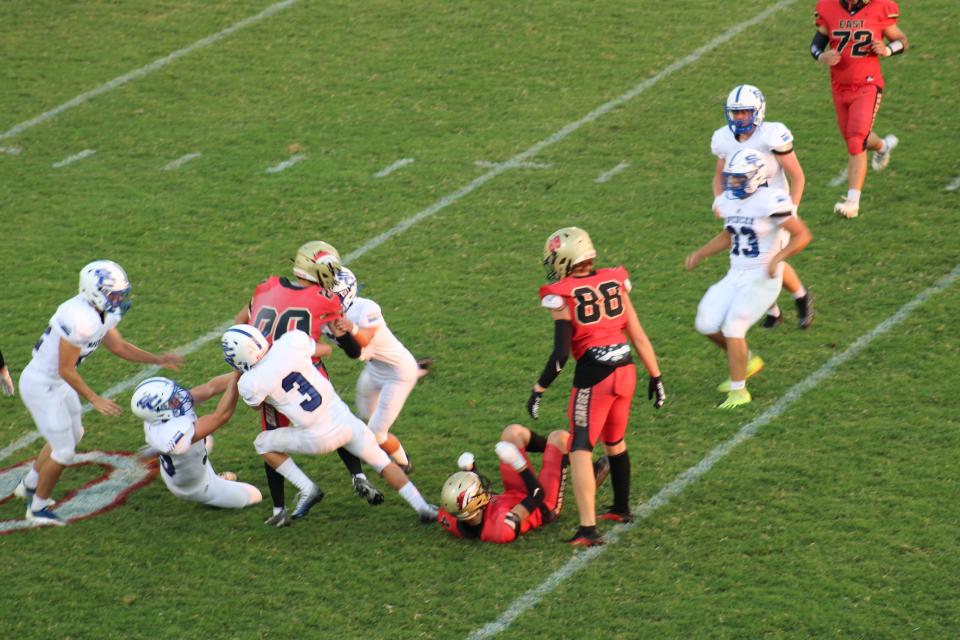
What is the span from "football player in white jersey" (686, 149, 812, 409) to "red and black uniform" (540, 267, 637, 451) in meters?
1.48

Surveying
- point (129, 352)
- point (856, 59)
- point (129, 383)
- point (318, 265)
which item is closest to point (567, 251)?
point (318, 265)

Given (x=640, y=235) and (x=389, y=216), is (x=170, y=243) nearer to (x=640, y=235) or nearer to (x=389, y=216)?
(x=389, y=216)

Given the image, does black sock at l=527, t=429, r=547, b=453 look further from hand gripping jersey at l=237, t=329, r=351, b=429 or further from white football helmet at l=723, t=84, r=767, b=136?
white football helmet at l=723, t=84, r=767, b=136

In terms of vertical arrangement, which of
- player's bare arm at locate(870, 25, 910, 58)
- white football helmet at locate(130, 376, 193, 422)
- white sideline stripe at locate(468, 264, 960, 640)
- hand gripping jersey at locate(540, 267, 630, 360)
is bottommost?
white sideline stripe at locate(468, 264, 960, 640)

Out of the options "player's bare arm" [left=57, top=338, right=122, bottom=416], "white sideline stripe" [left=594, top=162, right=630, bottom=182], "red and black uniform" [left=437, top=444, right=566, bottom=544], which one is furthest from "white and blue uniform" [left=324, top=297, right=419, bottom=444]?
"white sideline stripe" [left=594, top=162, right=630, bottom=182]

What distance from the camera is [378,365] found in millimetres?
7879

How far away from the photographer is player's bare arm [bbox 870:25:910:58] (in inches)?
405

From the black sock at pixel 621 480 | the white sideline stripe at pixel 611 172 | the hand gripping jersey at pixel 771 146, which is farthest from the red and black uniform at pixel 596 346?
the white sideline stripe at pixel 611 172

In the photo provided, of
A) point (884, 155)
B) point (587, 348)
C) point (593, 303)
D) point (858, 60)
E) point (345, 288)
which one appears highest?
point (858, 60)

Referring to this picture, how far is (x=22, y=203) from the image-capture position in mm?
11453

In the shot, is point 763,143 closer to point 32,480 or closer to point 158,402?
point 158,402

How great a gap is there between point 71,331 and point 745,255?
154 inches

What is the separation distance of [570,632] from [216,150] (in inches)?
285

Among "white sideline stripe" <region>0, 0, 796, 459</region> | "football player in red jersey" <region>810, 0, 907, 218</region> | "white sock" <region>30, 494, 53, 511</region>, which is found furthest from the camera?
"white sideline stripe" <region>0, 0, 796, 459</region>
